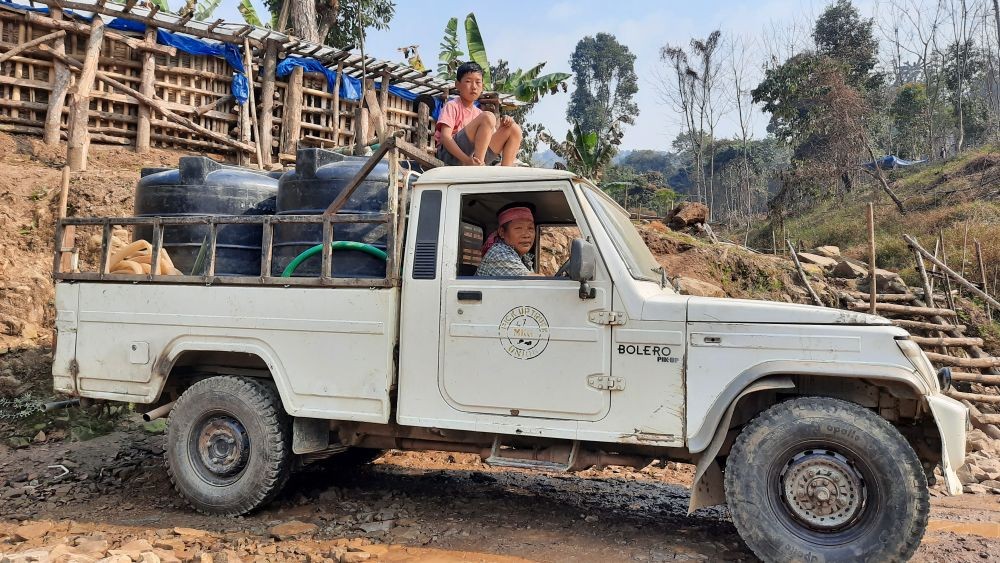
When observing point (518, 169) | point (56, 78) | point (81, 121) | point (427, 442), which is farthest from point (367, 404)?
point (56, 78)

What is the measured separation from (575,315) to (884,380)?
151 cm

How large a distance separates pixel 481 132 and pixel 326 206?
119 cm

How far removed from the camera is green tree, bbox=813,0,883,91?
25.7 meters

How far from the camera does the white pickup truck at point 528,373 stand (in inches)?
124

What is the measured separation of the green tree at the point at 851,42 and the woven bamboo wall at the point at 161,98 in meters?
20.3

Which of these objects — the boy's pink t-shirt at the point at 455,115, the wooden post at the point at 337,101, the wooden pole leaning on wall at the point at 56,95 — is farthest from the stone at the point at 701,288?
the wooden pole leaning on wall at the point at 56,95

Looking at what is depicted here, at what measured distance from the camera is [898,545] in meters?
2.98

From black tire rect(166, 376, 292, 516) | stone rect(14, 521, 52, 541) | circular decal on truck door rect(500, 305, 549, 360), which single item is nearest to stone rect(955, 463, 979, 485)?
circular decal on truck door rect(500, 305, 549, 360)

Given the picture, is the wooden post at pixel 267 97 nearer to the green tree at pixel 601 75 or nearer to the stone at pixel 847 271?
the stone at pixel 847 271

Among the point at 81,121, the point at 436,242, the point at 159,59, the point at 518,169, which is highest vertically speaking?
the point at 159,59

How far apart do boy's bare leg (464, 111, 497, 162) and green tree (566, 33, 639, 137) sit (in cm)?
4076

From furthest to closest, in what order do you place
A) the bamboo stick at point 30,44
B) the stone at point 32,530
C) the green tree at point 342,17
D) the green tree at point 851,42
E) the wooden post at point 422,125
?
the green tree at point 851,42, the green tree at point 342,17, the wooden post at point 422,125, the bamboo stick at point 30,44, the stone at point 32,530

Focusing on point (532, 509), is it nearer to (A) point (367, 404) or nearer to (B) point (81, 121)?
(A) point (367, 404)

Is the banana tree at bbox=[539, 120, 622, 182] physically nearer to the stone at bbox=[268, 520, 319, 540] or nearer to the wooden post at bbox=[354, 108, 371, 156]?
the wooden post at bbox=[354, 108, 371, 156]
